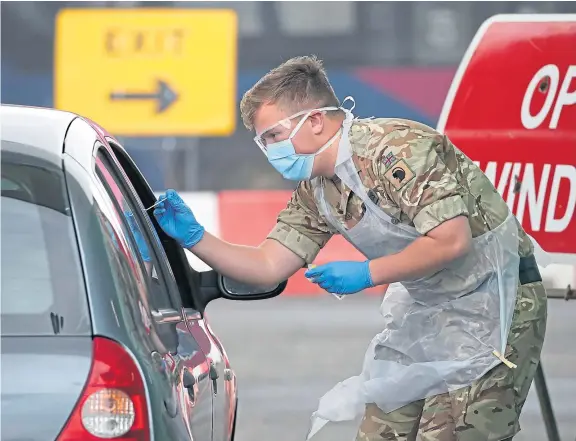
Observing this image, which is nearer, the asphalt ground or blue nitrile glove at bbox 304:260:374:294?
blue nitrile glove at bbox 304:260:374:294

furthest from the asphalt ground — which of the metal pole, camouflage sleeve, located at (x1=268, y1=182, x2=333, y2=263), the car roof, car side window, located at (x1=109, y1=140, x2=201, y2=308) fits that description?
the car roof

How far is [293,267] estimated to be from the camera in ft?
13.6

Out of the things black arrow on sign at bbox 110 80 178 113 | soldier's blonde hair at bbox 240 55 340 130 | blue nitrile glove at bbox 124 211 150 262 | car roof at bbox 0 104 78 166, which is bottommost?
black arrow on sign at bbox 110 80 178 113

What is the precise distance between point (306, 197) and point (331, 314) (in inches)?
305

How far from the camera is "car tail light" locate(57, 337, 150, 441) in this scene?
7.59 ft

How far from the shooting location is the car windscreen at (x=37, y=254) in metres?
2.42

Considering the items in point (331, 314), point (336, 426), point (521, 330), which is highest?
point (521, 330)

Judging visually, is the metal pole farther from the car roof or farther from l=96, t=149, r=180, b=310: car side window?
the car roof

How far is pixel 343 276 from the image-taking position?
3.81 meters

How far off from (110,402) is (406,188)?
58.0 inches

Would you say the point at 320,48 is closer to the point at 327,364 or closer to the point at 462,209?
the point at 327,364

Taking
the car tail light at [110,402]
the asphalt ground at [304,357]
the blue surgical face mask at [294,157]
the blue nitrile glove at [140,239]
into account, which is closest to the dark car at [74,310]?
the car tail light at [110,402]

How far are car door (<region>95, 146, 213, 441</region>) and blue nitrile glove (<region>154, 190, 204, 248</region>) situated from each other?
10.5 inches

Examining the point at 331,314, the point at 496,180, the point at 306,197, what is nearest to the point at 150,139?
the point at 331,314
